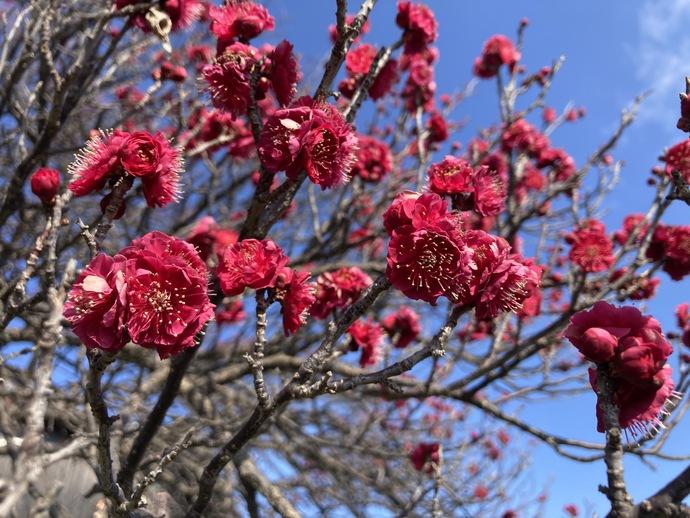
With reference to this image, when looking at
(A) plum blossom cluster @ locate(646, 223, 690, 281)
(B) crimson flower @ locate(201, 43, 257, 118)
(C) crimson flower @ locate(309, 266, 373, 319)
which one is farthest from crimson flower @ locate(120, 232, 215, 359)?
(A) plum blossom cluster @ locate(646, 223, 690, 281)

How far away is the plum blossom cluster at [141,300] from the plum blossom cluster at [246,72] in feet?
2.47

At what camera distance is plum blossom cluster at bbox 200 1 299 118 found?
188cm

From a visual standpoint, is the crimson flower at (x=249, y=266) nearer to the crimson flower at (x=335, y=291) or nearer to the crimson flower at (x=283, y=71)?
the crimson flower at (x=283, y=71)

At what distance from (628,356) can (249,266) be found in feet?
3.57

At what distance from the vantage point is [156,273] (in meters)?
1.33

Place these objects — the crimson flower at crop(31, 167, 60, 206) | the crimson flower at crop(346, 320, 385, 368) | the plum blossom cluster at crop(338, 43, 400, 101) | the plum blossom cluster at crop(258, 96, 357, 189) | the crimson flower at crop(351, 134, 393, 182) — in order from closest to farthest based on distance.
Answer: the plum blossom cluster at crop(258, 96, 357, 189) < the crimson flower at crop(31, 167, 60, 206) < the crimson flower at crop(346, 320, 385, 368) < the plum blossom cluster at crop(338, 43, 400, 101) < the crimson flower at crop(351, 134, 393, 182)

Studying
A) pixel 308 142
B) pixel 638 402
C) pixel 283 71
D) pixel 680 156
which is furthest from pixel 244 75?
pixel 680 156

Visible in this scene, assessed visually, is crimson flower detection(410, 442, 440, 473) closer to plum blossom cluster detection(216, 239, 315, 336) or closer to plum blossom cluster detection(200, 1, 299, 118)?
plum blossom cluster detection(216, 239, 315, 336)

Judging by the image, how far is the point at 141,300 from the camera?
1.27m

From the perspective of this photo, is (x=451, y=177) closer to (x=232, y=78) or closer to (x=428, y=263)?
(x=428, y=263)

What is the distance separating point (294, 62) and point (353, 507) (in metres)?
3.71

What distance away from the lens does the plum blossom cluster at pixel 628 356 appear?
122 cm

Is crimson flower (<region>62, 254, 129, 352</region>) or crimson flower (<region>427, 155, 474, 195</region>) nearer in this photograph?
crimson flower (<region>62, 254, 129, 352</region>)

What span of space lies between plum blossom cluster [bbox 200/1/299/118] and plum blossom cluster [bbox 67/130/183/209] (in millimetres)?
427
